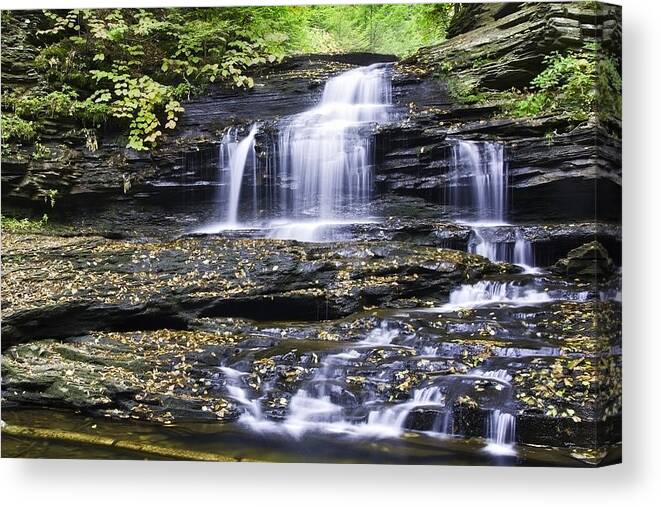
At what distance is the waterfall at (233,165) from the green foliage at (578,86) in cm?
206

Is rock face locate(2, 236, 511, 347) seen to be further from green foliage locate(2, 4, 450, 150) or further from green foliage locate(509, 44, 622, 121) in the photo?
green foliage locate(509, 44, 622, 121)

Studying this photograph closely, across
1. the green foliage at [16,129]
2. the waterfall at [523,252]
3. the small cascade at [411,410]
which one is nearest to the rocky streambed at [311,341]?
the small cascade at [411,410]

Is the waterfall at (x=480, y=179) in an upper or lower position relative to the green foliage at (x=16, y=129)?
lower

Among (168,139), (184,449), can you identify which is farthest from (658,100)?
(184,449)

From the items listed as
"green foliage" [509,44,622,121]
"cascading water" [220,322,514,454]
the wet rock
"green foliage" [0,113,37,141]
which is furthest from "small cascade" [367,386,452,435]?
"green foliage" [0,113,37,141]

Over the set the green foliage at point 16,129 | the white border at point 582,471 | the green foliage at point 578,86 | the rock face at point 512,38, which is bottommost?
the white border at point 582,471

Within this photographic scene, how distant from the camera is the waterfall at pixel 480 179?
5035 millimetres

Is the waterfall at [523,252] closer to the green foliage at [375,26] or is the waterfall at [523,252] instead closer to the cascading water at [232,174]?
the green foliage at [375,26]

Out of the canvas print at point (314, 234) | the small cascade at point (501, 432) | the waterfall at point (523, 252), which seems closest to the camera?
the small cascade at point (501, 432)

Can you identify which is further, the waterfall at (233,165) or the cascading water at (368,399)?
the waterfall at (233,165)

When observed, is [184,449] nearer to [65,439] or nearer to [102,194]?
[65,439]

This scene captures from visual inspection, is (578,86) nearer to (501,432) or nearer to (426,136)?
(426,136)

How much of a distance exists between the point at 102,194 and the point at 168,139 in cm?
67

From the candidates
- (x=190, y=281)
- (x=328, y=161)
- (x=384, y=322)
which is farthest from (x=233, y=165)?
(x=384, y=322)
